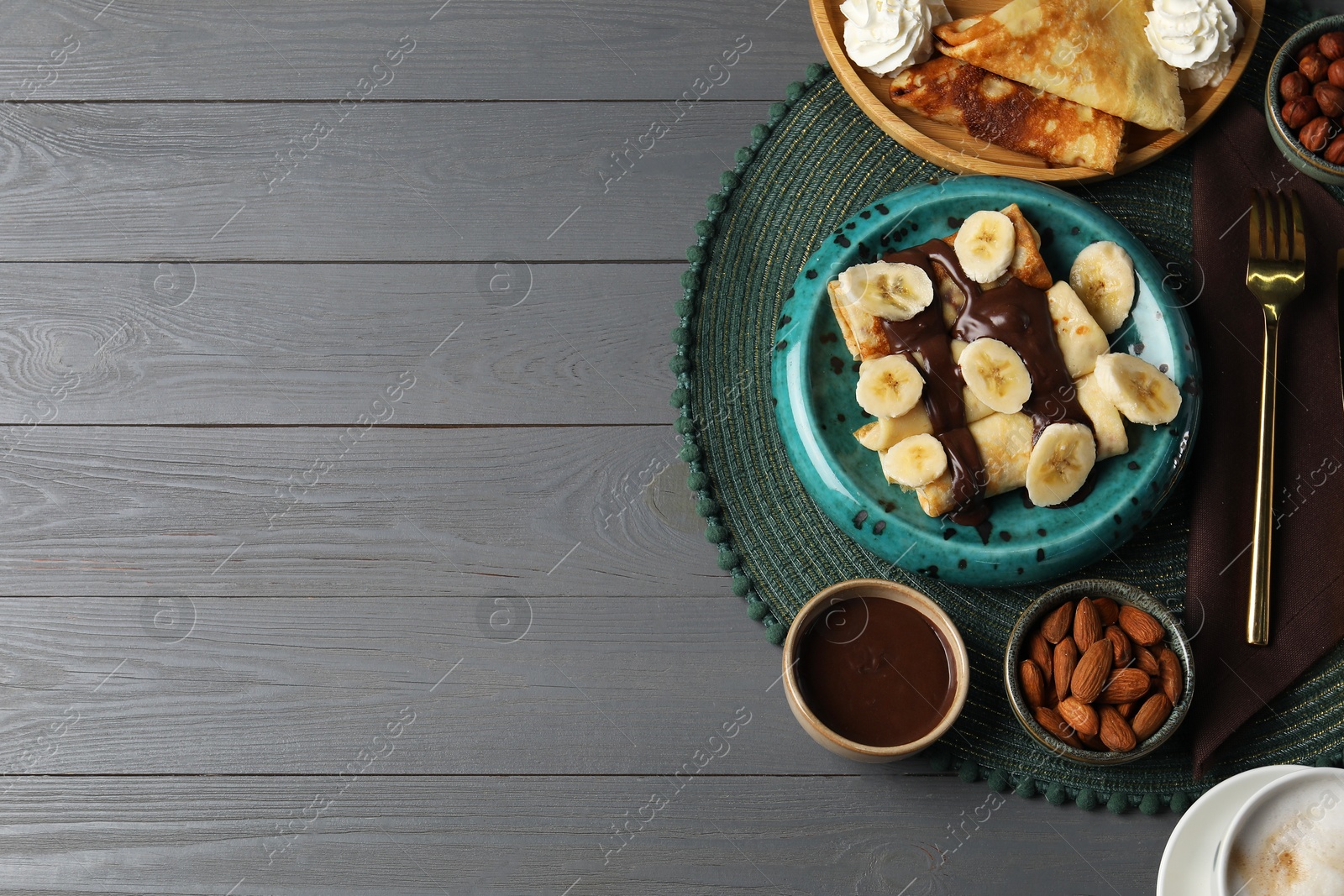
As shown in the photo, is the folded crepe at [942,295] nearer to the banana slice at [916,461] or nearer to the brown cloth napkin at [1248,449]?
the banana slice at [916,461]

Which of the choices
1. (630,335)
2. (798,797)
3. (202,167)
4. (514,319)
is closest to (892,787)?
(798,797)

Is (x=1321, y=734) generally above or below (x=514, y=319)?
below

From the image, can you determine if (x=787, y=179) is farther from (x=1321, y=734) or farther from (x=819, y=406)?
(x=1321, y=734)

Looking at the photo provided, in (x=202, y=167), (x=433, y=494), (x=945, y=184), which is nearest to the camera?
(x=945, y=184)

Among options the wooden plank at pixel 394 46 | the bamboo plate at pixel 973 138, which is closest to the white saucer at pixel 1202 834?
the bamboo plate at pixel 973 138

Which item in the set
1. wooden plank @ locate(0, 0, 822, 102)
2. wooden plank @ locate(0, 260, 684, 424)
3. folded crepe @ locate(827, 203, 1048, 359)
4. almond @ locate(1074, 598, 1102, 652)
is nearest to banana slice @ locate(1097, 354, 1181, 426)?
folded crepe @ locate(827, 203, 1048, 359)

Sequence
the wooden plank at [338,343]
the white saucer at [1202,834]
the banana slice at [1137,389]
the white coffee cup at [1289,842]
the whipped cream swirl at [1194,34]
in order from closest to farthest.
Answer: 1. the white coffee cup at [1289,842]
2. the white saucer at [1202,834]
3. the banana slice at [1137,389]
4. the whipped cream swirl at [1194,34]
5. the wooden plank at [338,343]

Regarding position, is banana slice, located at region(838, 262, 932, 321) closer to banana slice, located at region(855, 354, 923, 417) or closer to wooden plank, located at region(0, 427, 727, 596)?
banana slice, located at region(855, 354, 923, 417)
